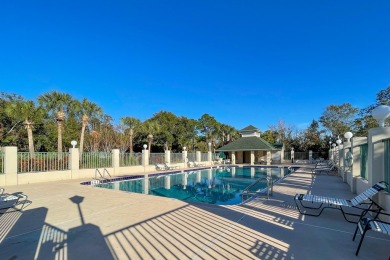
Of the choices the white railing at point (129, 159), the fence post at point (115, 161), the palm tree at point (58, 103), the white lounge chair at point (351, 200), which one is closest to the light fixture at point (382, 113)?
the white lounge chair at point (351, 200)

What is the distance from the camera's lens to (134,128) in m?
27.8


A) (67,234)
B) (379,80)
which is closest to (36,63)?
(67,234)

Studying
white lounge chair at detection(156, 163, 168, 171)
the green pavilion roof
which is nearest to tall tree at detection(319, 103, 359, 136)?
the green pavilion roof

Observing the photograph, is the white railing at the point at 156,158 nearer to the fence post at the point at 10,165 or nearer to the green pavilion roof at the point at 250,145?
the green pavilion roof at the point at 250,145

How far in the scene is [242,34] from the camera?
65.2ft

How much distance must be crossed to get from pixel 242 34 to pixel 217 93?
16.8 metres

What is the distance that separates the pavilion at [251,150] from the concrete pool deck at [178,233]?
23.3 metres

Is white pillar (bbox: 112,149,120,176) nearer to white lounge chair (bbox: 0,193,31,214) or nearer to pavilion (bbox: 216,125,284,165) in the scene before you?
white lounge chair (bbox: 0,193,31,214)

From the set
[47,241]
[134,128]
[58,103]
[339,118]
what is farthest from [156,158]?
[339,118]

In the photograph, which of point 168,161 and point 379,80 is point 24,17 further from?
point 379,80

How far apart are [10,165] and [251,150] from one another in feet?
79.3

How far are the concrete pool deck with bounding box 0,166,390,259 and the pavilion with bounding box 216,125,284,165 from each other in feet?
76.4

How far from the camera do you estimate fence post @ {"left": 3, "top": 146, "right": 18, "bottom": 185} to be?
1111 cm

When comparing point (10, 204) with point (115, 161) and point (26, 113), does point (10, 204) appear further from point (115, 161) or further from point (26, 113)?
point (26, 113)
